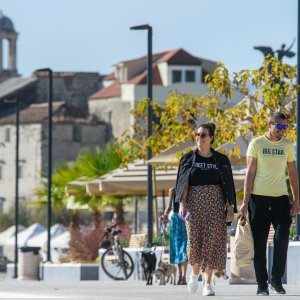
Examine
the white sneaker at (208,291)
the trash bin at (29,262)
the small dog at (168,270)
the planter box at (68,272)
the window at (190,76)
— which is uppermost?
the window at (190,76)

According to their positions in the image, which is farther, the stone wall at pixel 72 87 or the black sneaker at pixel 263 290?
the stone wall at pixel 72 87

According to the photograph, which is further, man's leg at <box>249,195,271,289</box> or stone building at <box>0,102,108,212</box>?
stone building at <box>0,102,108,212</box>

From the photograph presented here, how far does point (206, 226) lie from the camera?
17.4 m

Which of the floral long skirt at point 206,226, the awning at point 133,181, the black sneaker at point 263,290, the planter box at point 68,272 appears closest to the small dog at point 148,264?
the floral long skirt at point 206,226

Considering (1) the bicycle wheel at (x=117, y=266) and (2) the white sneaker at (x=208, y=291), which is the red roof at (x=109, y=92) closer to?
(1) the bicycle wheel at (x=117, y=266)

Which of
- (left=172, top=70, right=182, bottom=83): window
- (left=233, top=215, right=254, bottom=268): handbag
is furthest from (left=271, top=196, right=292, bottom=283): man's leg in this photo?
(left=172, top=70, right=182, bottom=83): window

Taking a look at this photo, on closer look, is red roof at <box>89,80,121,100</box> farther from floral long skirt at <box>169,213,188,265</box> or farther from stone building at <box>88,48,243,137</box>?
floral long skirt at <box>169,213,188,265</box>

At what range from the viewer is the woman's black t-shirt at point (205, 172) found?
56.6ft

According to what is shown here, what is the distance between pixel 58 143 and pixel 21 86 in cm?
1018

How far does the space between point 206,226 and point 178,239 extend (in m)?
6.44

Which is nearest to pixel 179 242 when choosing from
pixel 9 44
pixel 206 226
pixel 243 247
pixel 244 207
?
pixel 243 247

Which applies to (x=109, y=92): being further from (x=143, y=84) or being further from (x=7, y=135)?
(x=7, y=135)

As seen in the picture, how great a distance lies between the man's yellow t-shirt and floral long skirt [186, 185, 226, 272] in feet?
1.96

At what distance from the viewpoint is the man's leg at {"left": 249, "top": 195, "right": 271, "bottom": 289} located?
1689 cm
